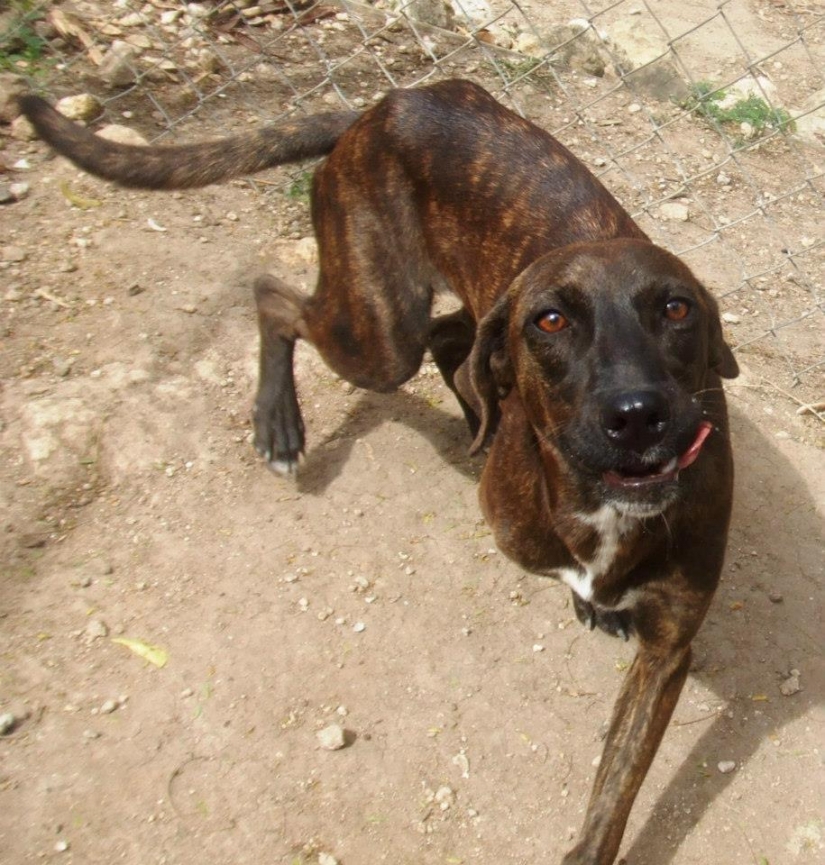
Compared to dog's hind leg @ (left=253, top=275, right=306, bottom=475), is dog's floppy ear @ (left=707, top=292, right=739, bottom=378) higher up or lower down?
higher up

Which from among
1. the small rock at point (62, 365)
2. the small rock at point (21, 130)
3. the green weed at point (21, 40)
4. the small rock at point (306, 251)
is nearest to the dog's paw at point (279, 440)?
the small rock at point (62, 365)

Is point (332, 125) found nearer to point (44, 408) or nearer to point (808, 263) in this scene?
point (44, 408)

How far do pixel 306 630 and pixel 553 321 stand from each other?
4.40 ft

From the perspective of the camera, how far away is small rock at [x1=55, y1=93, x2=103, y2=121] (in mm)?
4898

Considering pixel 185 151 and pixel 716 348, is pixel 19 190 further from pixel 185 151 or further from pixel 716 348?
pixel 716 348

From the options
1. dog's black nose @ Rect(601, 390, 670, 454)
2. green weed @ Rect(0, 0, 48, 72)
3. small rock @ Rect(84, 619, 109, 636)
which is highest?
dog's black nose @ Rect(601, 390, 670, 454)

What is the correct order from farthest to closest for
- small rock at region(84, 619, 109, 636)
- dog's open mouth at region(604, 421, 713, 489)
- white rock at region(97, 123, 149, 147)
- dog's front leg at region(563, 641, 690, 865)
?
1. white rock at region(97, 123, 149, 147)
2. small rock at region(84, 619, 109, 636)
3. dog's front leg at region(563, 641, 690, 865)
4. dog's open mouth at region(604, 421, 713, 489)

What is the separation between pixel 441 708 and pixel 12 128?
132 inches

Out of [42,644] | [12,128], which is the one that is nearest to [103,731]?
[42,644]

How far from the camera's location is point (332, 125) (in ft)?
12.7

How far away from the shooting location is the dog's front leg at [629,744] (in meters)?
2.74

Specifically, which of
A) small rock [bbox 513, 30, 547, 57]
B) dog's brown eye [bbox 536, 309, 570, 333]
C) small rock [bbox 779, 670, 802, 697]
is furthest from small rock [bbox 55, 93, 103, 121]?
small rock [bbox 779, 670, 802, 697]

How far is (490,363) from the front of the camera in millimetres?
3008

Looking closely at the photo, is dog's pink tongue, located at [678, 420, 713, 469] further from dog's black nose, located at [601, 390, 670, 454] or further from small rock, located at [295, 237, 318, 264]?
small rock, located at [295, 237, 318, 264]
